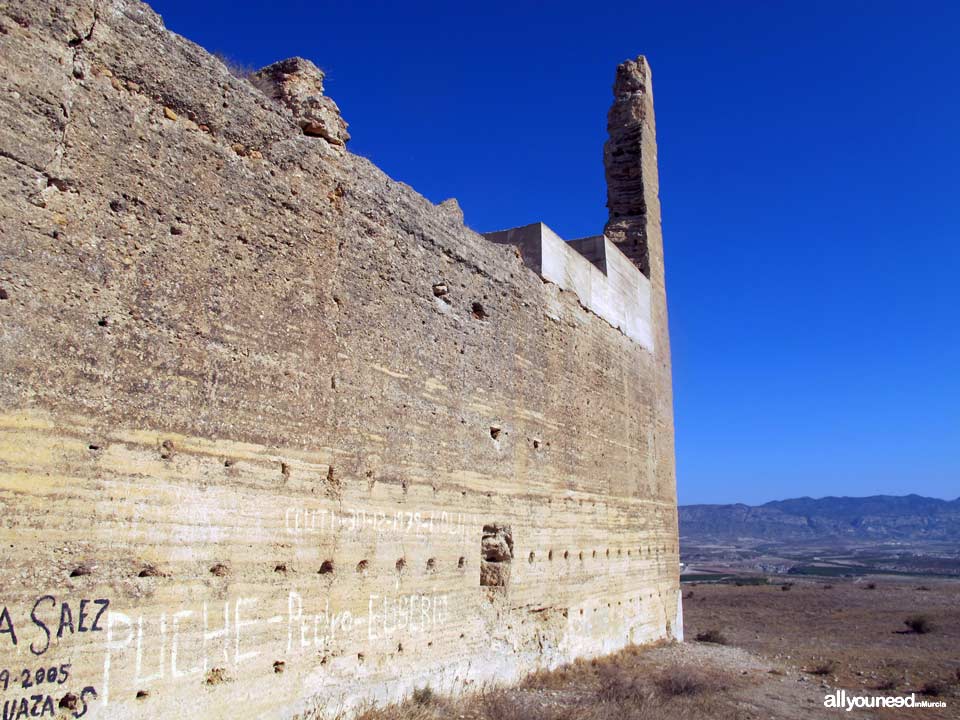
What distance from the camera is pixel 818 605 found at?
2459 cm

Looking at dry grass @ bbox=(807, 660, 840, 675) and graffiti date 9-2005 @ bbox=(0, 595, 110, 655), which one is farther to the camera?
dry grass @ bbox=(807, 660, 840, 675)

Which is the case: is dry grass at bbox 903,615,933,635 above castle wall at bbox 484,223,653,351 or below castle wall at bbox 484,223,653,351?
below

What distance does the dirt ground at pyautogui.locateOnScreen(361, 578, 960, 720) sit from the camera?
7113 mm

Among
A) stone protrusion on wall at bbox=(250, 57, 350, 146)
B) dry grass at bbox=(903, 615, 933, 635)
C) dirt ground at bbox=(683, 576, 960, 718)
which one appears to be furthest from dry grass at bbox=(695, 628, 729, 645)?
stone protrusion on wall at bbox=(250, 57, 350, 146)

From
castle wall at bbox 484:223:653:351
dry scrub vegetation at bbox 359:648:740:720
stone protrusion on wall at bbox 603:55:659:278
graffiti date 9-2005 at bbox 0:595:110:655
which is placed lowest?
dry scrub vegetation at bbox 359:648:740:720

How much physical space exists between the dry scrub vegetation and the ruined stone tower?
0.22 metres

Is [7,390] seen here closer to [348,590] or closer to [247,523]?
[247,523]

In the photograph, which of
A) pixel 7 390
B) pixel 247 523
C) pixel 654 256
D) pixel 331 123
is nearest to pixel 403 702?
pixel 247 523

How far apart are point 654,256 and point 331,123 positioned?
8.15 m

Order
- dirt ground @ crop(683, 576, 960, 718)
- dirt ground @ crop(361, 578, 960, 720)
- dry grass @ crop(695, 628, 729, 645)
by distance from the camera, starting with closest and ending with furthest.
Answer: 1. dirt ground @ crop(361, 578, 960, 720)
2. dirt ground @ crop(683, 576, 960, 718)
3. dry grass @ crop(695, 628, 729, 645)

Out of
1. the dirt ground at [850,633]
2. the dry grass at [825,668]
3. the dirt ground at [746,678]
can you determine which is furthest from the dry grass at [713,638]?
the dry grass at [825,668]

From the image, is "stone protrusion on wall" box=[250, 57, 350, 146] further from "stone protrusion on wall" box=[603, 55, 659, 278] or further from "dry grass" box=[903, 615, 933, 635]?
"dry grass" box=[903, 615, 933, 635]

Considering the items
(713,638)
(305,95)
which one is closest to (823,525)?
(713,638)

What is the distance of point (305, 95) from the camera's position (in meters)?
6.51
